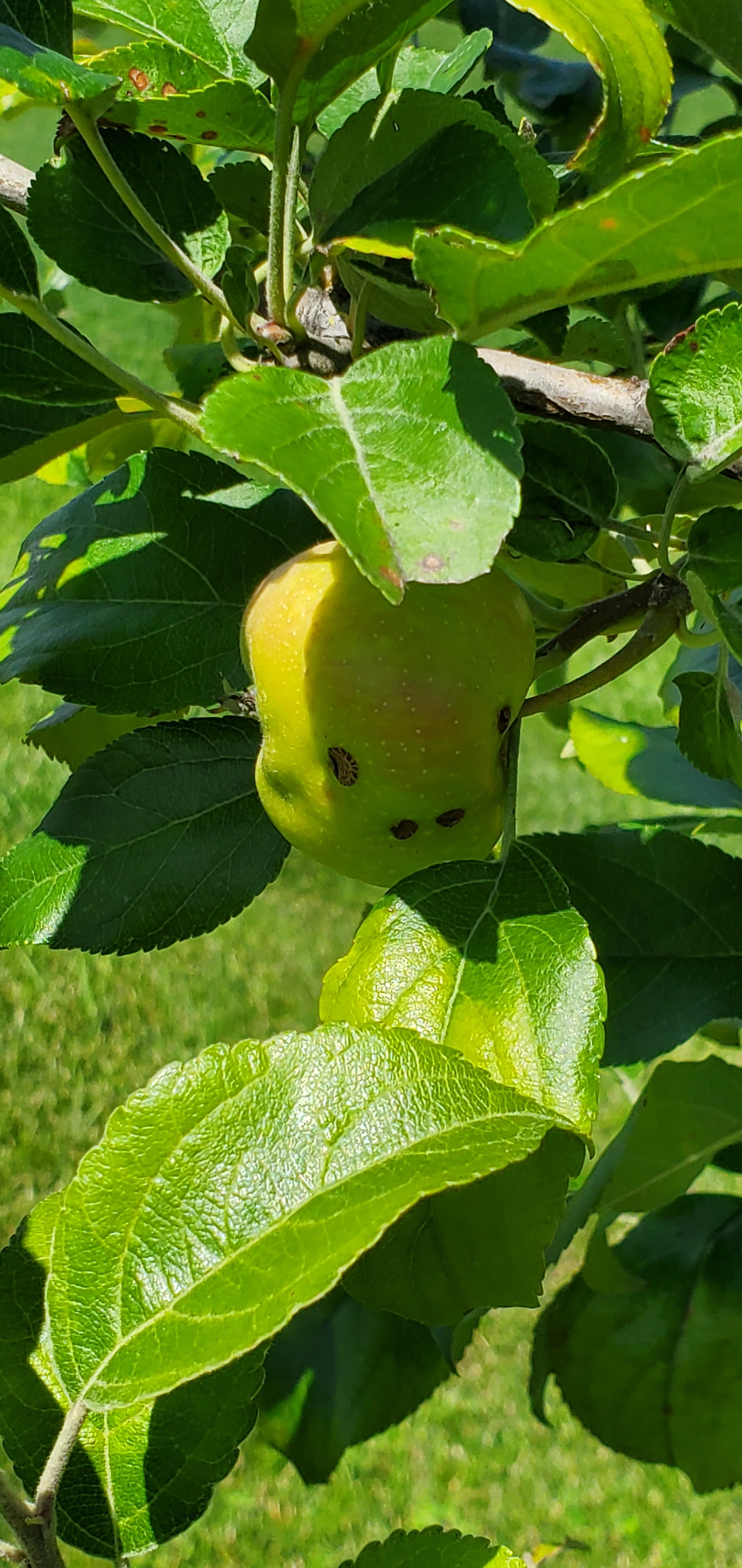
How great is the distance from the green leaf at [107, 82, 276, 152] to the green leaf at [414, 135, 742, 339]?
14cm

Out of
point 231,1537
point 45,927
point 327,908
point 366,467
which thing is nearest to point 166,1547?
point 231,1537

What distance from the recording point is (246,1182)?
1.24ft

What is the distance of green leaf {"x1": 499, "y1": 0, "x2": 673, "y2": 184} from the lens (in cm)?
48

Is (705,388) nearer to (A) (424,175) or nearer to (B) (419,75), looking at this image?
(A) (424,175)

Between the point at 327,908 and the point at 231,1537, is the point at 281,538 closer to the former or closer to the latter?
the point at 231,1537

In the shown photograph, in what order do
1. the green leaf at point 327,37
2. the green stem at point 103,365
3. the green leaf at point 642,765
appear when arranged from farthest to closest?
the green leaf at point 642,765 < the green stem at point 103,365 < the green leaf at point 327,37

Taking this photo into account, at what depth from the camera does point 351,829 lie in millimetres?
541

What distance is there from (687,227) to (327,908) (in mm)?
2368

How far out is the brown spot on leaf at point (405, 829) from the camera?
53 centimetres

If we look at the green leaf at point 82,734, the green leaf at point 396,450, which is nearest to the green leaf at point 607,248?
the green leaf at point 396,450

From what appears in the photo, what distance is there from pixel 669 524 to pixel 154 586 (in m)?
0.24

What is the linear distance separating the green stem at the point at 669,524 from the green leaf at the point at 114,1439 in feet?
1.11

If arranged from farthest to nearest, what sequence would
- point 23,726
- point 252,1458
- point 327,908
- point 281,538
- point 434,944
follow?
point 23,726
point 327,908
point 252,1458
point 281,538
point 434,944

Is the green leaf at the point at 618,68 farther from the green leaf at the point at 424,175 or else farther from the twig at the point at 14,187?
the twig at the point at 14,187
